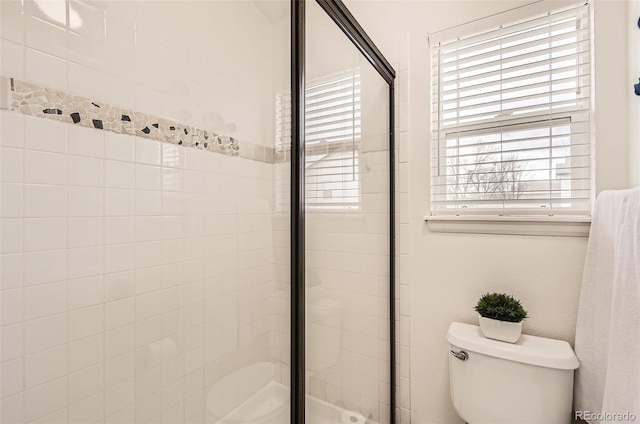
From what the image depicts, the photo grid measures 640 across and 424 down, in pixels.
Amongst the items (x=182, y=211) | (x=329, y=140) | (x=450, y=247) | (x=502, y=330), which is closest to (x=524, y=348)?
(x=502, y=330)

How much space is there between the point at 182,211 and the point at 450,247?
109 cm

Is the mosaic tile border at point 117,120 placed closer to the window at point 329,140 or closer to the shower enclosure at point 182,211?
the shower enclosure at point 182,211

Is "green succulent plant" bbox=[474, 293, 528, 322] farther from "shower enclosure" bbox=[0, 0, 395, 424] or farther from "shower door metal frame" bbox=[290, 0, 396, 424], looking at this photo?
"shower door metal frame" bbox=[290, 0, 396, 424]

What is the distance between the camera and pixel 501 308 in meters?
1.16

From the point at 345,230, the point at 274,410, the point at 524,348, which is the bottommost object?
the point at 274,410

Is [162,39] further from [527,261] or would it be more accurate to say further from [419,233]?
[527,261]

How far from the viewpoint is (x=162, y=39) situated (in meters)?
0.92

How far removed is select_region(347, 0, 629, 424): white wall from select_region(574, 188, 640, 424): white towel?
91mm

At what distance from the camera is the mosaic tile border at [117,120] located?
2.19 ft

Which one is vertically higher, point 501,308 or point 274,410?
point 501,308

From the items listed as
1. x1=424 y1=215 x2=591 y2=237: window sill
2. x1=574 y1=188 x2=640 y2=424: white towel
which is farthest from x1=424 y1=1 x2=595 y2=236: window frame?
x1=574 y1=188 x2=640 y2=424: white towel

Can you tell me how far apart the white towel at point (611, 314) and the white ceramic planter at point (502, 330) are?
214 millimetres

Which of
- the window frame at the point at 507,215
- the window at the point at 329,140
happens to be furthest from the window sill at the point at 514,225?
the window at the point at 329,140

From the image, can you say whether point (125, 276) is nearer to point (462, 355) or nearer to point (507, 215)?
point (462, 355)
